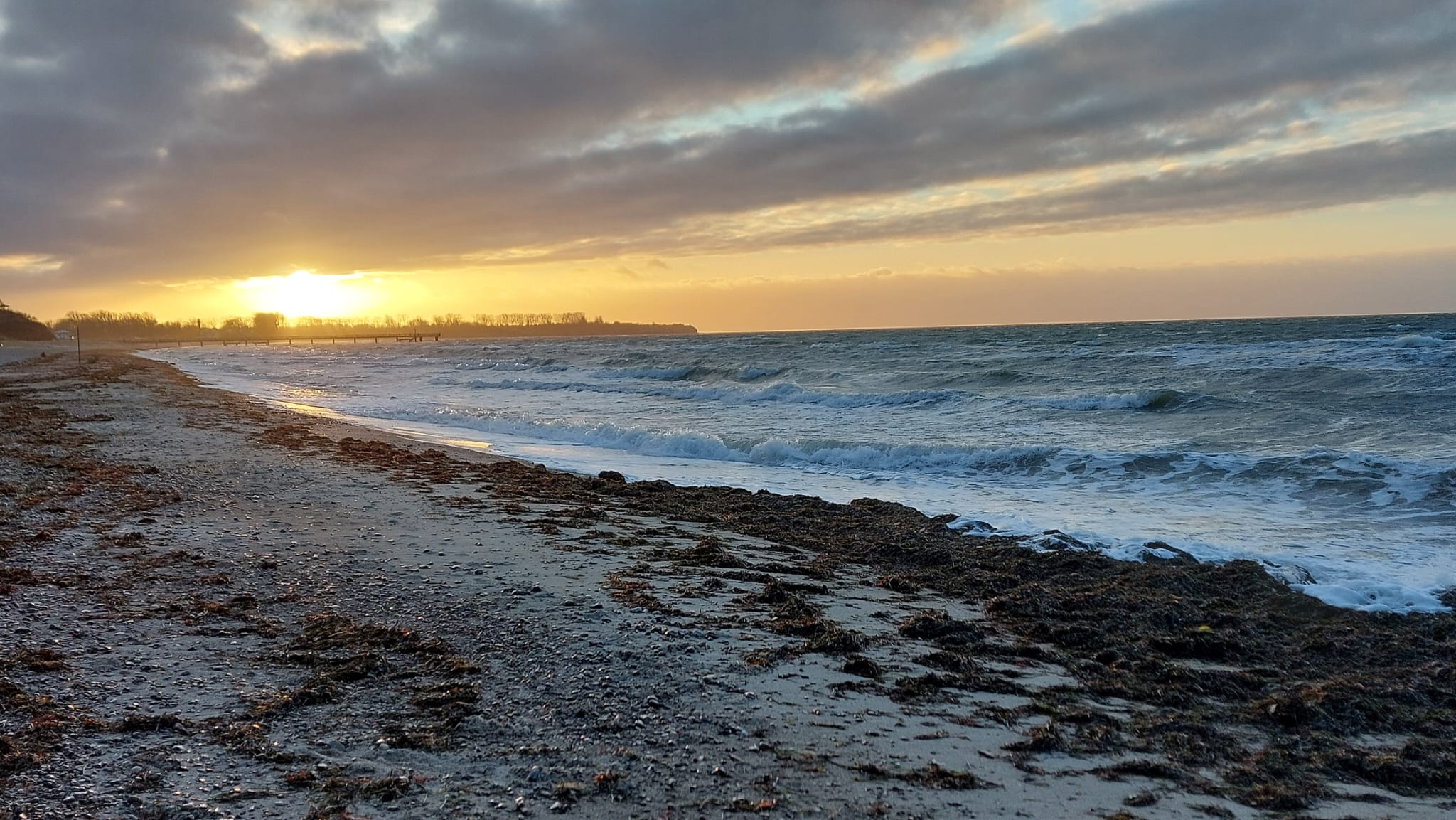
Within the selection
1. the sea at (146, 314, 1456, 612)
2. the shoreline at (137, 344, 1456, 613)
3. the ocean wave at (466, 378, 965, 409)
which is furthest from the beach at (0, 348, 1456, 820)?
the ocean wave at (466, 378, 965, 409)

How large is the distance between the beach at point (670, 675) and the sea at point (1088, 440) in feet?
4.71

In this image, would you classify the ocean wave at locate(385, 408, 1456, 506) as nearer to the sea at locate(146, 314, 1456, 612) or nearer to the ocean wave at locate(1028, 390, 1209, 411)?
the sea at locate(146, 314, 1456, 612)

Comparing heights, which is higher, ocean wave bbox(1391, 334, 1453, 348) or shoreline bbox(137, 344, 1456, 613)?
ocean wave bbox(1391, 334, 1453, 348)

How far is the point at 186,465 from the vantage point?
1034 cm

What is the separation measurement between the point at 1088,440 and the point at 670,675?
39.5ft

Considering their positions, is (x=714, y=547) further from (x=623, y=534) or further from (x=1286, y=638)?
(x=1286, y=638)

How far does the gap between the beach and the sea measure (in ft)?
4.71

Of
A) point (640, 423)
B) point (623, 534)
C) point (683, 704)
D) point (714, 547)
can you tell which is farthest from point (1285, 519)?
point (640, 423)

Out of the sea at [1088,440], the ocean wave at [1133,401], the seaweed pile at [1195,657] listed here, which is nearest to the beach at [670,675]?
the seaweed pile at [1195,657]

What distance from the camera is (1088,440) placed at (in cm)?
1413

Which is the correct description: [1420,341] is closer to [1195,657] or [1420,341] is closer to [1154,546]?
[1154,546]

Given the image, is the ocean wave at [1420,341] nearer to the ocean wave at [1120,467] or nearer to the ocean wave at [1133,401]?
the ocean wave at [1133,401]

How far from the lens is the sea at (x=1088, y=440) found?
772 cm

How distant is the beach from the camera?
3010 mm
